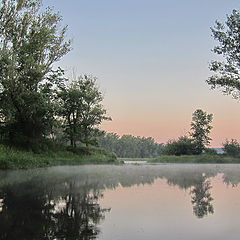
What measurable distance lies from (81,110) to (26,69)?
1305 centimetres

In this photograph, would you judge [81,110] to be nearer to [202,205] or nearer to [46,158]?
[46,158]

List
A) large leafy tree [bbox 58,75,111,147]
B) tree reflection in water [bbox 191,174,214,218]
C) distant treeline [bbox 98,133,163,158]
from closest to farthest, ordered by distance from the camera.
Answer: tree reflection in water [bbox 191,174,214,218] → large leafy tree [bbox 58,75,111,147] → distant treeline [bbox 98,133,163,158]

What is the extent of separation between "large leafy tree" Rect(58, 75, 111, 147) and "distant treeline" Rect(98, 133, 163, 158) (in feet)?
196

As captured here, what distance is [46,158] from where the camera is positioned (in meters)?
29.6

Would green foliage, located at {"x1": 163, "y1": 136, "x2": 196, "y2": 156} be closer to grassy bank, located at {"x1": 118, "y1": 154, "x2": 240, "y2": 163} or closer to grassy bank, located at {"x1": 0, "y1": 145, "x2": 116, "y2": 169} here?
grassy bank, located at {"x1": 118, "y1": 154, "x2": 240, "y2": 163}

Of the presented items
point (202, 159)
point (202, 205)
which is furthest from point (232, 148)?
point (202, 205)

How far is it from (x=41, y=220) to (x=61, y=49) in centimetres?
2969

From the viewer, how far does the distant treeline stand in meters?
108

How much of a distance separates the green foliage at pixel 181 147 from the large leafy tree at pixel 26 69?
22.7 m

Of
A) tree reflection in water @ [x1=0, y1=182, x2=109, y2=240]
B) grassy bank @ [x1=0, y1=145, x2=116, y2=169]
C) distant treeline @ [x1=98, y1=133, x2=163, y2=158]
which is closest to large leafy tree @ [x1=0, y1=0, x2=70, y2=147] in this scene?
grassy bank @ [x1=0, y1=145, x2=116, y2=169]

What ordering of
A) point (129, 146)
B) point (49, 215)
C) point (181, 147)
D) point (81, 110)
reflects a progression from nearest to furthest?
point (49, 215)
point (81, 110)
point (181, 147)
point (129, 146)

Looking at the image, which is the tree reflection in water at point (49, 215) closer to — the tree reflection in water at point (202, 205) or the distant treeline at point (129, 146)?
the tree reflection in water at point (202, 205)

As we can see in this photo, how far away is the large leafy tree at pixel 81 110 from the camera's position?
40.5m

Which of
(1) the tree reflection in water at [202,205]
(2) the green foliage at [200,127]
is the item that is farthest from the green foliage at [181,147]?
(1) the tree reflection in water at [202,205]
